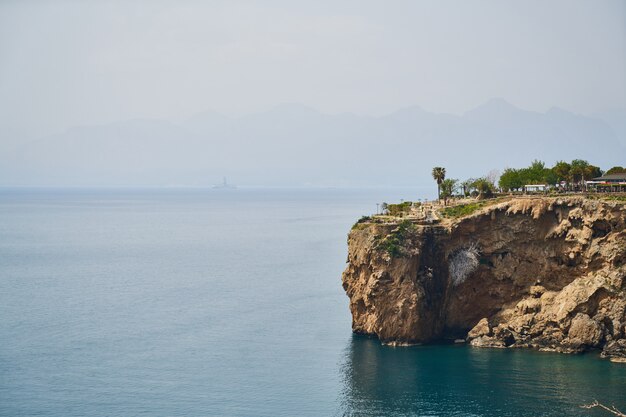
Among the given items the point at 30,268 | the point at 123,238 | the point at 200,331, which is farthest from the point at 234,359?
the point at 123,238

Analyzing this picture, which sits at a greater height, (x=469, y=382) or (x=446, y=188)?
(x=446, y=188)

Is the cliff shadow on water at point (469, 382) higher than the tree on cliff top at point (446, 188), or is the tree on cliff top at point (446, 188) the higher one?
the tree on cliff top at point (446, 188)

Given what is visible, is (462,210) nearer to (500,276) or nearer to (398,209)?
(500,276)

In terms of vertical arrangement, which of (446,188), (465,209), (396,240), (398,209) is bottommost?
(396,240)

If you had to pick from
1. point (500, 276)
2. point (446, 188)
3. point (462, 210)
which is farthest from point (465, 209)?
point (446, 188)

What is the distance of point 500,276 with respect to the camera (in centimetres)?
8612

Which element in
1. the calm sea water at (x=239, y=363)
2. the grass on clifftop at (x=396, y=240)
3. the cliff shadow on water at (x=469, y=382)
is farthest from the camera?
the grass on clifftop at (x=396, y=240)

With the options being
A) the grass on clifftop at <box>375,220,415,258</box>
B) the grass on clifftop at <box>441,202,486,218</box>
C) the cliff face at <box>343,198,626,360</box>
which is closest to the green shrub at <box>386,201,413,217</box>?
the grass on clifftop at <box>441,202,486,218</box>

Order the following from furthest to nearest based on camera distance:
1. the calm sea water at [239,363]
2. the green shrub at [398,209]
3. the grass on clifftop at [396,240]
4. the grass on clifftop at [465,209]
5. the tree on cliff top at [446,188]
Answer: the tree on cliff top at [446,188] < the green shrub at [398,209] < the grass on clifftop at [465,209] < the grass on clifftop at [396,240] < the calm sea water at [239,363]

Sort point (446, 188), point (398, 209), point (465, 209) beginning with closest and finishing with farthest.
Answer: point (465, 209) < point (398, 209) < point (446, 188)

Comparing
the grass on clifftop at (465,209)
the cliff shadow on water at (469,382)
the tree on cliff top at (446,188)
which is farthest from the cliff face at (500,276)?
the tree on cliff top at (446,188)

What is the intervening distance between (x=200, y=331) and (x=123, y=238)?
113694 mm

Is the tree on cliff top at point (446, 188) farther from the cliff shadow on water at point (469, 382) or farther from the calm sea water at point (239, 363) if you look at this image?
the cliff shadow on water at point (469, 382)

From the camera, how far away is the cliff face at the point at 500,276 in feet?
262
